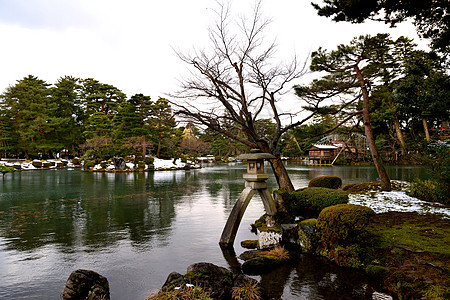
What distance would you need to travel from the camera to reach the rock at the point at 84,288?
4.39 m

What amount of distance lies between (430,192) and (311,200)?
4.01 meters

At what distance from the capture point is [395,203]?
8.26 meters

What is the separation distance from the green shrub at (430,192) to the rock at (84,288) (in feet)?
30.7

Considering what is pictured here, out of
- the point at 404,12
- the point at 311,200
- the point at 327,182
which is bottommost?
the point at 311,200

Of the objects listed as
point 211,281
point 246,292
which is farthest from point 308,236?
point 211,281

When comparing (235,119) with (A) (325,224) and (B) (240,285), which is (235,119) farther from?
(B) (240,285)

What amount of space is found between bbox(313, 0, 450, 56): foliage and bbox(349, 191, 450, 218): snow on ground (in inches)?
175

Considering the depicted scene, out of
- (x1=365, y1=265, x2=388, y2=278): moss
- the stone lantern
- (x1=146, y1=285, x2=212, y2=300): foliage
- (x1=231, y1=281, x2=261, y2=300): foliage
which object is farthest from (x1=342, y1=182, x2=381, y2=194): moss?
(x1=146, y1=285, x2=212, y2=300): foliage

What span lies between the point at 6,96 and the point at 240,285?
52.2 meters

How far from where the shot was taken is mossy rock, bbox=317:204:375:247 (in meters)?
5.34

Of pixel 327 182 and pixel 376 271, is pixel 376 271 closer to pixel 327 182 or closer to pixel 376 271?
pixel 376 271

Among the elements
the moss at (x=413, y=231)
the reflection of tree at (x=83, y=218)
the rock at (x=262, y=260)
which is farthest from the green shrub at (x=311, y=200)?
the reflection of tree at (x=83, y=218)

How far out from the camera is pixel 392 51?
38.0 ft

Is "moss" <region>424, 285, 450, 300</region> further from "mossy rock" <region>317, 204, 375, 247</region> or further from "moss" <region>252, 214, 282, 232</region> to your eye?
"moss" <region>252, 214, 282, 232</region>
